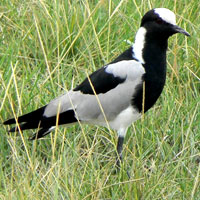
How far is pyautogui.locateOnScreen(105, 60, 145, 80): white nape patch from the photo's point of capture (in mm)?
3773

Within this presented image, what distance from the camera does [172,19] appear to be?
3.79m

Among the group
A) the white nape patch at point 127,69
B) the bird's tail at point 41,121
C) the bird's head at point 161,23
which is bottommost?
the bird's tail at point 41,121

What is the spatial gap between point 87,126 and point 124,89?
0.51 m

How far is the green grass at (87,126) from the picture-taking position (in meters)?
3.42

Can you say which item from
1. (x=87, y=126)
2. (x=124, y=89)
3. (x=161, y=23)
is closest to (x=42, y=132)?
(x=87, y=126)

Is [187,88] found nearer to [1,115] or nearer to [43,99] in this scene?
[43,99]

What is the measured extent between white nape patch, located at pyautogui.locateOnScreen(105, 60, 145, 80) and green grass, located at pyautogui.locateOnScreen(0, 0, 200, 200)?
344 mm

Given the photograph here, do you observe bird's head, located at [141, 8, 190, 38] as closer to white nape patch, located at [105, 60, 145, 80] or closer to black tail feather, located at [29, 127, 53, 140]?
white nape patch, located at [105, 60, 145, 80]

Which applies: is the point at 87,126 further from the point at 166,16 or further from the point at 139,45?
the point at 166,16

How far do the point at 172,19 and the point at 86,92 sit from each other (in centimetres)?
64

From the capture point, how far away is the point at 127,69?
3.81m

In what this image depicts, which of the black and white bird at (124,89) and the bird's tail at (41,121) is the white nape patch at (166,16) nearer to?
the black and white bird at (124,89)

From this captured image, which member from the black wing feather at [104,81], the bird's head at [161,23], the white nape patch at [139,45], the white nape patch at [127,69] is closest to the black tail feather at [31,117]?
the black wing feather at [104,81]

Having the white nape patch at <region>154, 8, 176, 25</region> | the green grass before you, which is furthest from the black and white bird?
the green grass
